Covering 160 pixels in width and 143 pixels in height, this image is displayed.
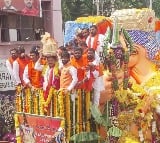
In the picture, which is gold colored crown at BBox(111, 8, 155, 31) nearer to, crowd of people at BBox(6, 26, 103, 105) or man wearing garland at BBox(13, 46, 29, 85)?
crowd of people at BBox(6, 26, 103, 105)

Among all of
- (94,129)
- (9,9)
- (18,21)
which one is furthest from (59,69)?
(18,21)

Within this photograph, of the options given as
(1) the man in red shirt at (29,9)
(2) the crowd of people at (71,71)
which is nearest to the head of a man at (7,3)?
(1) the man in red shirt at (29,9)

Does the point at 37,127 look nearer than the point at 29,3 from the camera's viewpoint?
Yes

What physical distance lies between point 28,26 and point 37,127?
1106 cm

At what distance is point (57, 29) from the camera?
18750 millimetres

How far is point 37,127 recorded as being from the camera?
736cm

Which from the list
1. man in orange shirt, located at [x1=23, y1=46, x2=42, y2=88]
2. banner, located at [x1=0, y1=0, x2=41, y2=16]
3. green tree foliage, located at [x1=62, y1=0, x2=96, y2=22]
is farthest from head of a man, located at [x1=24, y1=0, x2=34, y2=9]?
man in orange shirt, located at [x1=23, y1=46, x2=42, y2=88]

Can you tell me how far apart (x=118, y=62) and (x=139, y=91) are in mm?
842

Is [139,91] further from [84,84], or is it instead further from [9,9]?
[9,9]

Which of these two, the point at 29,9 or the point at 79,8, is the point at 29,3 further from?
the point at 79,8

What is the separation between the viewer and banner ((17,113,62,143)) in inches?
282

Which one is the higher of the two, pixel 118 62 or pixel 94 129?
pixel 118 62

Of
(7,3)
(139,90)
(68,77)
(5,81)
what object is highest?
(7,3)

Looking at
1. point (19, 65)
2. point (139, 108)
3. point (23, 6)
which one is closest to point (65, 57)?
point (139, 108)
